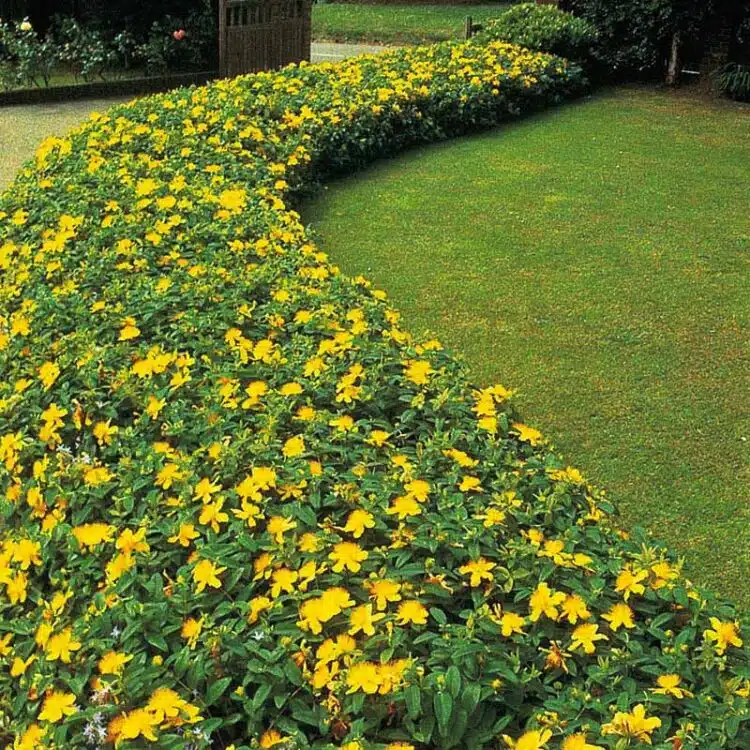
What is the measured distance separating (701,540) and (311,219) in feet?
13.2

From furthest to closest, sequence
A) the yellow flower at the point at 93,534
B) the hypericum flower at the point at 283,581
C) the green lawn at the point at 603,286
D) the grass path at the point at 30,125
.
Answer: the grass path at the point at 30,125 < the green lawn at the point at 603,286 < the yellow flower at the point at 93,534 < the hypericum flower at the point at 283,581

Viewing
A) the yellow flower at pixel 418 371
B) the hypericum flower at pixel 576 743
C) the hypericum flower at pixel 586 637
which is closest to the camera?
the hypericum flower at pixel 576 743

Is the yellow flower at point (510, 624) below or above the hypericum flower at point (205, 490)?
below

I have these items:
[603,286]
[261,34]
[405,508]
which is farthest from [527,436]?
[261,34]

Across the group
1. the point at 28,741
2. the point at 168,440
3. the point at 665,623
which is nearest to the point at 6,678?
the point at 28,741

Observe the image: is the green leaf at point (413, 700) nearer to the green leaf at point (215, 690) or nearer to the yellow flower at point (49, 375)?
the green leaf at point (215, 690)

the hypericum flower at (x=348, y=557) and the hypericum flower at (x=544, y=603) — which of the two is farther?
the hypericum flower at (x=348, y=557)

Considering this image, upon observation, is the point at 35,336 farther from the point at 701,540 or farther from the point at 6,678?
the point at 701,540

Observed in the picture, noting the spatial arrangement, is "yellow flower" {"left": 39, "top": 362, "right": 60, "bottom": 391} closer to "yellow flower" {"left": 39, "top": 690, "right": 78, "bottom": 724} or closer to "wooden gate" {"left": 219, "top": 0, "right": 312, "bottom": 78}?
"yellow flower" {"left": 39, "top": 690, "right": 78, "bottom": 724}

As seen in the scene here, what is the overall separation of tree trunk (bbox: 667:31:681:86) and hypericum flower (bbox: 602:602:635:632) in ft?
36.8

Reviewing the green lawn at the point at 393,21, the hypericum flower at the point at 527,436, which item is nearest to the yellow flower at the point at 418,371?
the hypericum flower at the point at 527,436

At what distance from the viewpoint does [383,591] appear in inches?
87.5

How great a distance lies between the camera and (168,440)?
9.68ft

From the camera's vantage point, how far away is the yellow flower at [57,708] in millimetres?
2042
